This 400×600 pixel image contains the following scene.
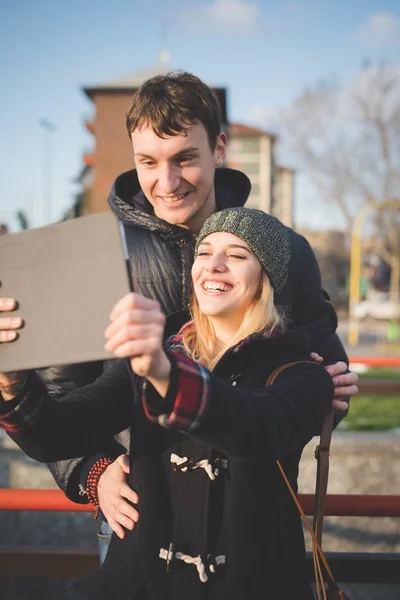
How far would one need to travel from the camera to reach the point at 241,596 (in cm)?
166

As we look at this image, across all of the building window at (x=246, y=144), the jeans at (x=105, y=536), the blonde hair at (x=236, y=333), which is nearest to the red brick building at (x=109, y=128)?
the jeans at (x=105, y=536)

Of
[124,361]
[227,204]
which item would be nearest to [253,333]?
[124,361]

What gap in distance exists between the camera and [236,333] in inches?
73.3

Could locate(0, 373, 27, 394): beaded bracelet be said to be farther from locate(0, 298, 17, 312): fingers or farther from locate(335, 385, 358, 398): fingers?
locate(335, 385, 358, 398): fingers

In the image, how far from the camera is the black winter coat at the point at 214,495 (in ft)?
5.44

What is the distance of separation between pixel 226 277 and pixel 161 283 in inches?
17.6

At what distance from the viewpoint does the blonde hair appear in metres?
1.83

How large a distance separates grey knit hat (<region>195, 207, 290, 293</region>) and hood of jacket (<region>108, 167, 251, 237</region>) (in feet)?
1.02

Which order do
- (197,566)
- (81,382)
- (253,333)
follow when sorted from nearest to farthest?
(197,566) < (253,333) < (81,382)

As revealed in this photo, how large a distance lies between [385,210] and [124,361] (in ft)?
93.8

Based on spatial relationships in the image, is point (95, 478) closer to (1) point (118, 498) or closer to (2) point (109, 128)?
(1) point (118, 498)

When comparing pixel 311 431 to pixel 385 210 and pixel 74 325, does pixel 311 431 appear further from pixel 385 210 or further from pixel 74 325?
pixel 385 210

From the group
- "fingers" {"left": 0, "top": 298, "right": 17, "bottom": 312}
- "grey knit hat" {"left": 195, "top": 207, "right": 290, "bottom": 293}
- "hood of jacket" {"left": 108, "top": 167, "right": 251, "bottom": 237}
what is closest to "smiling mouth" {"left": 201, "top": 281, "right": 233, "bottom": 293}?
"grey knit hat" {"left": 195, "top": 207, "right": 290, "bottom": 293}

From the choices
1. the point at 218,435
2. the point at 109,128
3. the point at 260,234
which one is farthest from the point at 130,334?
the point at 109,128
